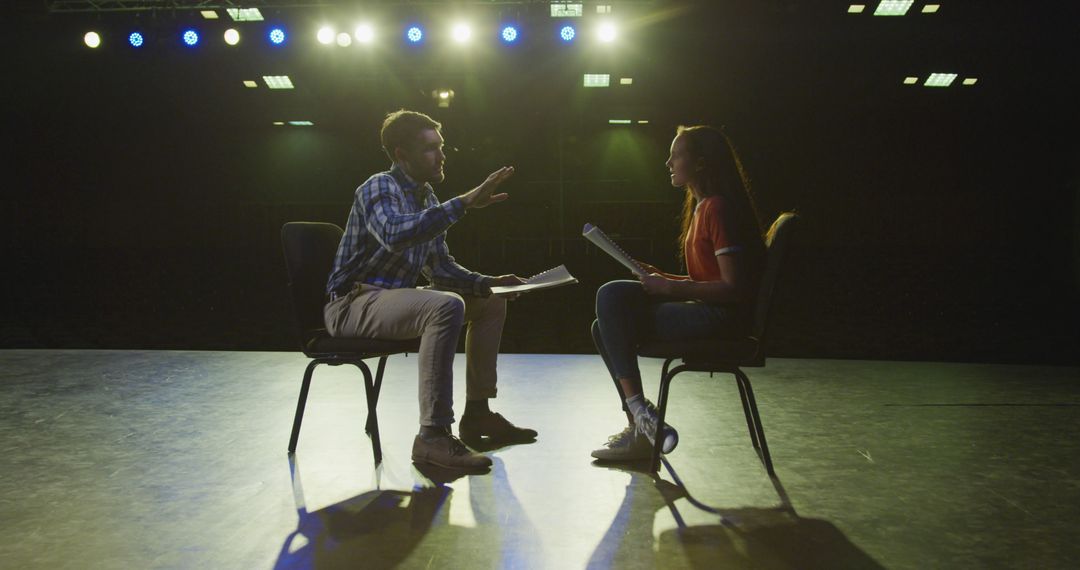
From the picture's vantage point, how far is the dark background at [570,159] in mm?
5430

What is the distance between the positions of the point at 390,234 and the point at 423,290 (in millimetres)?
213

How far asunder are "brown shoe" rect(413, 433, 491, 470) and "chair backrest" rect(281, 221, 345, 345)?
1.70 ft

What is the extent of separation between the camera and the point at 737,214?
2.10m

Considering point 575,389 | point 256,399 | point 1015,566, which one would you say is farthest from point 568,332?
point 1015,566

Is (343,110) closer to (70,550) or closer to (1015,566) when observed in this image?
(70,550)

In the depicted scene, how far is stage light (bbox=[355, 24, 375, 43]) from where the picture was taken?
5.77 metres

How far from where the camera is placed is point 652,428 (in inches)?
85.4

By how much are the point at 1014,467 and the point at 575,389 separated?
1.91m

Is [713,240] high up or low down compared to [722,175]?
down

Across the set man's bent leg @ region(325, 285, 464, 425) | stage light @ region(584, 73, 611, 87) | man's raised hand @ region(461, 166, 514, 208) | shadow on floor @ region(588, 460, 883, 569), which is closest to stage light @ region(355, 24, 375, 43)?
stage light @ region(584, 73, 611, 87)

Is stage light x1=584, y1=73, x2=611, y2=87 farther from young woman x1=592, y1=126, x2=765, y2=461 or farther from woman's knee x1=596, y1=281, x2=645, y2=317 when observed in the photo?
woman's knee x1=596, y1=281, x2=645, y2=317

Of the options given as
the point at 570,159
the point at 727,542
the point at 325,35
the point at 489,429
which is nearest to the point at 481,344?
the point at 489,429

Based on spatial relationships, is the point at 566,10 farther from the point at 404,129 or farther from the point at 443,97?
the point at 404,129

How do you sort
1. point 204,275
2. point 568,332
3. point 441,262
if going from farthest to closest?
point 204,275 < point 568,332 < point 441,262
